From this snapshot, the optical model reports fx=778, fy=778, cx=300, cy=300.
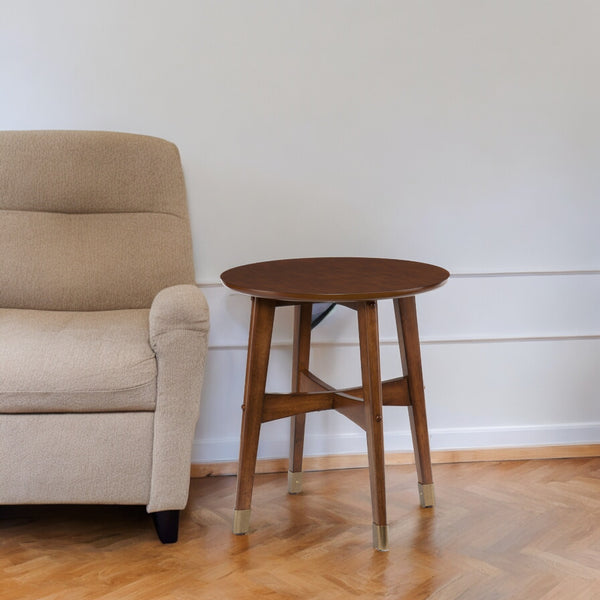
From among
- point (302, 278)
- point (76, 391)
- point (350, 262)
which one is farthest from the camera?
point (350, 262)

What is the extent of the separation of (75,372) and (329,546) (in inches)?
26.8

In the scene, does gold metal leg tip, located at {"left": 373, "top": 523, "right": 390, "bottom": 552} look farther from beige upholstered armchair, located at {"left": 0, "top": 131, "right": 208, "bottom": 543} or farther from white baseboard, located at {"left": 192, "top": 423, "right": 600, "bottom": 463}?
white baseboard, located at {"left": 192, "top": 423, "right": 600, "bottom": 463}

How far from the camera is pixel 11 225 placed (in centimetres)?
204

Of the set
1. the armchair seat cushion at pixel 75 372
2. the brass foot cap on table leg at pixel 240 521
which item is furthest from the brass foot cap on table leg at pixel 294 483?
the armchair seat cushion at pixel 75 372

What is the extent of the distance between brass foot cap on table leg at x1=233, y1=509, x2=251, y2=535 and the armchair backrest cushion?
603mm

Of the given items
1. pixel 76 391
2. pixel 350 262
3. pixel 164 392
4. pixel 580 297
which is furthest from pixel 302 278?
pixel 580 297

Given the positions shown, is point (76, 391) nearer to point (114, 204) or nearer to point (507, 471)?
point (114, 204)

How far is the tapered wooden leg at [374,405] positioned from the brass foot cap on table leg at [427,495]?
10.4 inches

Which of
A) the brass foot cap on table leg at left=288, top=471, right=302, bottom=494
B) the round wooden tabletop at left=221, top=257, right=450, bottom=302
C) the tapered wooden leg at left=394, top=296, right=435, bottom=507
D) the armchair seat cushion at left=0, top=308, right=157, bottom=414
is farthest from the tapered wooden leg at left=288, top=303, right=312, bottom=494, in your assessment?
the armchair seat cushion at left=0, top=308, right=157, bottom=414

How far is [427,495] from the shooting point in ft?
6.42

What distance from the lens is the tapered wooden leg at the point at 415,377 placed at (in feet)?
6.21

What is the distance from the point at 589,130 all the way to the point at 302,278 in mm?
1055

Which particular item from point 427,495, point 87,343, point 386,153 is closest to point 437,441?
point 427,495

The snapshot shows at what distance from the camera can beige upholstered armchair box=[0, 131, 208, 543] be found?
1630 mm
